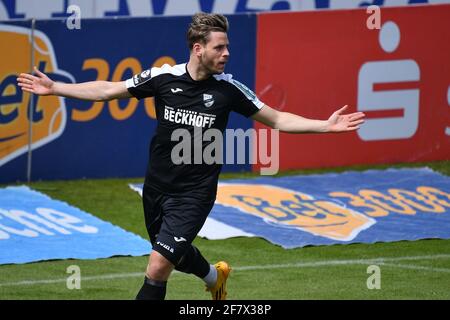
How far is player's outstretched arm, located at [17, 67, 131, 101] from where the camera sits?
405 inches

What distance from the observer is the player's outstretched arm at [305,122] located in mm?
10203

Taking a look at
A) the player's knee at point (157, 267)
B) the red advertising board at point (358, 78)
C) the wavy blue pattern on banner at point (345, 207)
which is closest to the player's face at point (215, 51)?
the player's knee at point (157, 267)

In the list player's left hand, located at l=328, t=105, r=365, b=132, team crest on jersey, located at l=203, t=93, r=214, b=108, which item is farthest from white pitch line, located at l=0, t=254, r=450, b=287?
player's left hand, located at l=328, t=105, r=365, b=132

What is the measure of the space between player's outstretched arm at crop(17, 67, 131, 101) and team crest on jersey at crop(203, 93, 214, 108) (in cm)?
62

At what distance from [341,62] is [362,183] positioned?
5.75 ft

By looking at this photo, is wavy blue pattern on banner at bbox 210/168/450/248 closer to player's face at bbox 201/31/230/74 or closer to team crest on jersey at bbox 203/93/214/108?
team crest on jersey at bbox 203/93/214/108

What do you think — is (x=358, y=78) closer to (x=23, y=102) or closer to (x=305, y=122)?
(x=23, y=102)

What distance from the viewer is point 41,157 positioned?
52.1ft

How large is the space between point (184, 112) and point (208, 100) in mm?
213

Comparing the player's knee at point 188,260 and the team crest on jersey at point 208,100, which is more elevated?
the team crest on jersey at point 208,100

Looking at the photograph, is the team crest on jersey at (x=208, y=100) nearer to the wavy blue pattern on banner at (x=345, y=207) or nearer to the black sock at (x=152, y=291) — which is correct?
the black sock at (x=152, y=291)

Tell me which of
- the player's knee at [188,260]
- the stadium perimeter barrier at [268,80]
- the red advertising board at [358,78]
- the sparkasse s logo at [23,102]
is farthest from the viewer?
the red advertising board at [358,78]

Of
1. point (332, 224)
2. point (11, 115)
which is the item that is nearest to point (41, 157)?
point (11, 115)

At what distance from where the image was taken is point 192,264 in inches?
424
